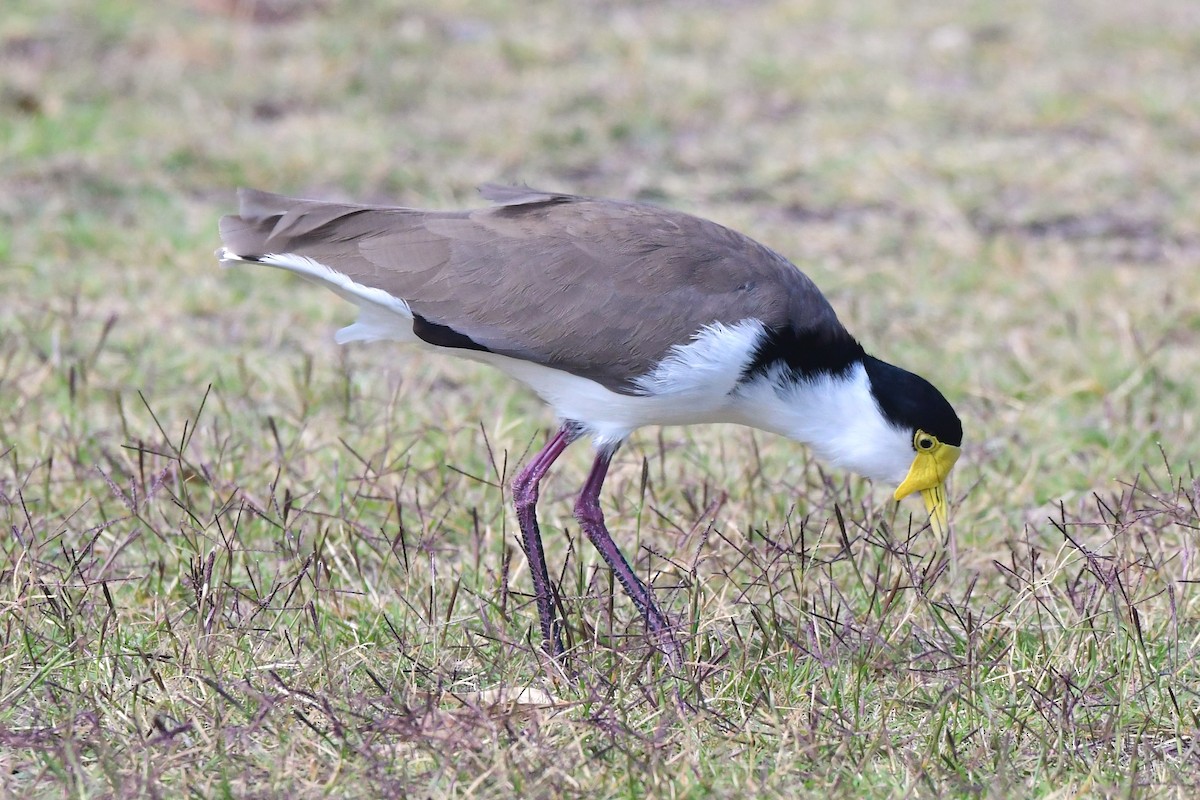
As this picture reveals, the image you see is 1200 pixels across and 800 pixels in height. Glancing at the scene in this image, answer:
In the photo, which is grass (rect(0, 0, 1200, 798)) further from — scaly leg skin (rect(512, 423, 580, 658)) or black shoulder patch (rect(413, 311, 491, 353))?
black shoulder patch (rect(413, 311, 491, 353))

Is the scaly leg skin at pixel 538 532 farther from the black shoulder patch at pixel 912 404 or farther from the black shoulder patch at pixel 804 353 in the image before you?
the black shoulder patch at pixel 912 404

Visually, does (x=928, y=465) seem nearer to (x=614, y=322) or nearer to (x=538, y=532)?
(x=614, y=322)

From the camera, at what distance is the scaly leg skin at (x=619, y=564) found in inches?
133

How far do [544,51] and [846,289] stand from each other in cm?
343

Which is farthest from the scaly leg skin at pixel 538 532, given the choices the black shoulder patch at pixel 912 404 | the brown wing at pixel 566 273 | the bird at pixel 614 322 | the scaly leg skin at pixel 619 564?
the black shoulder patch at pixel 912 404

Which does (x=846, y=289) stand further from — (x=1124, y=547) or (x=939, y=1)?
(x=939, y=1)

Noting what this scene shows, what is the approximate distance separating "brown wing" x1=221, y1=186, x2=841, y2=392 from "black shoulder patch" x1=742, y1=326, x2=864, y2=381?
0.03 meters

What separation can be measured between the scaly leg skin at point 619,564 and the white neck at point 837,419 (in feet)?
1.30

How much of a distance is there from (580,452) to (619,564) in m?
1.32

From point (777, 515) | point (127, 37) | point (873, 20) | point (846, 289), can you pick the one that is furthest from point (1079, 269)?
point (127, 37)

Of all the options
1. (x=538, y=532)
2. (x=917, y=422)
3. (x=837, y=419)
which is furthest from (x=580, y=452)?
(x=917, y=422)

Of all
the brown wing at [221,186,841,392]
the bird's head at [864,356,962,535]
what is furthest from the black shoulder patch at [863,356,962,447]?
the brown wing at [221,186,841,392]

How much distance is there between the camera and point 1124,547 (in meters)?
3.73

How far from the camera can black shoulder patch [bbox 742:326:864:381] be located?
3695 millimetres
